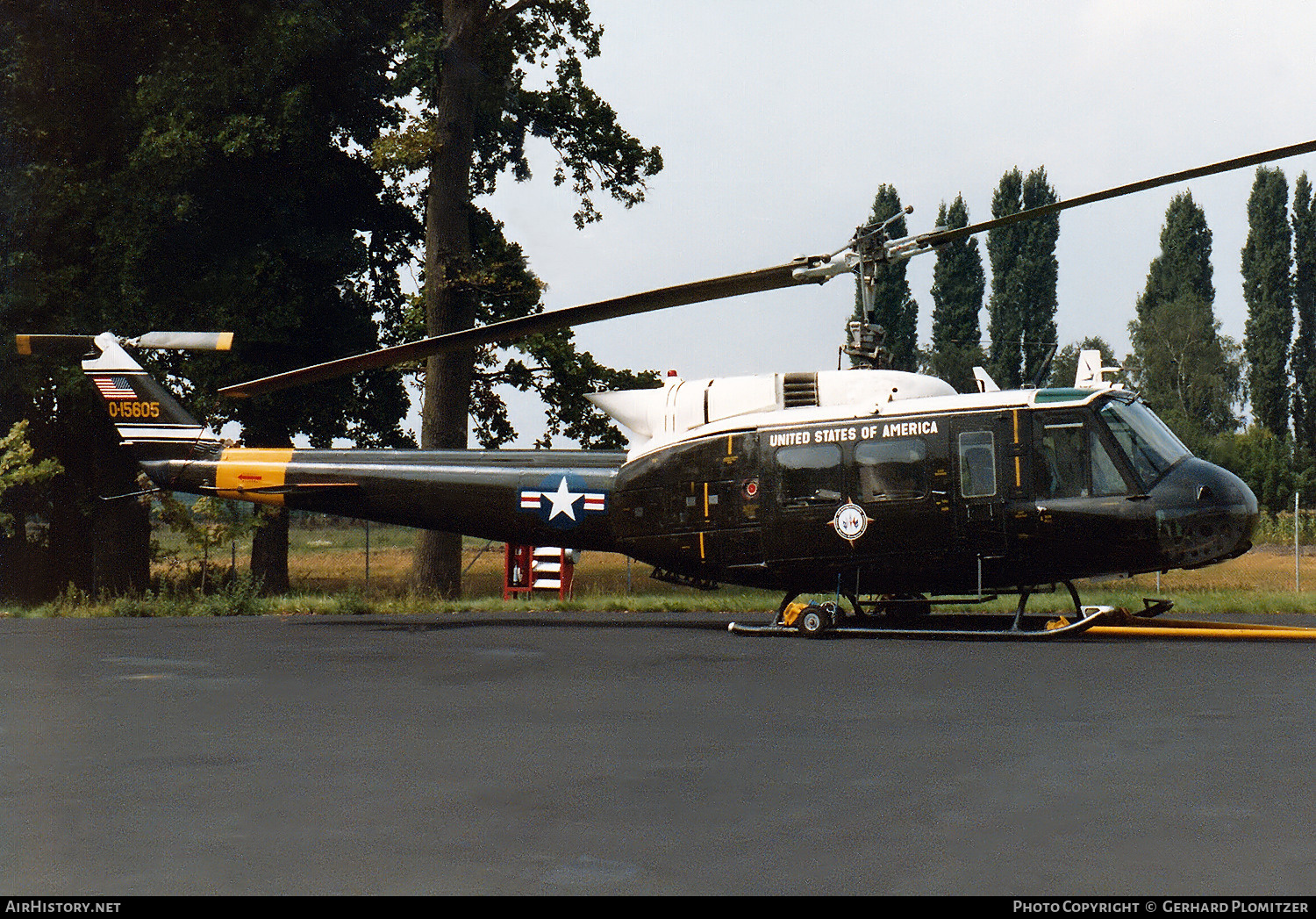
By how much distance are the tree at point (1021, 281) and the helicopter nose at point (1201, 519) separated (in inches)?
1912

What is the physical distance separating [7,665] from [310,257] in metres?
15.6

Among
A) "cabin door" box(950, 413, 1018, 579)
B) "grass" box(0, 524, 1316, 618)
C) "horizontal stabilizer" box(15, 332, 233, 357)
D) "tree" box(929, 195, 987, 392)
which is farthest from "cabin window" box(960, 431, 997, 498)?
"tree" box(929, 195, 987, 392)

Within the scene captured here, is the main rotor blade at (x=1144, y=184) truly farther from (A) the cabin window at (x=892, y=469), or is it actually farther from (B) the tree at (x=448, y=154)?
(B) the tree at (x=448, y=154)

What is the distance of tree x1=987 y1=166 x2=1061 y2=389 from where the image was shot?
60.7 meters

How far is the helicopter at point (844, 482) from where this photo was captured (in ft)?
42.5

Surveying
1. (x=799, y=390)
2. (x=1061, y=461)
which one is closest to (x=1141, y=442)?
(x=1061, y=461)

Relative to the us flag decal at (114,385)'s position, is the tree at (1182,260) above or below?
above

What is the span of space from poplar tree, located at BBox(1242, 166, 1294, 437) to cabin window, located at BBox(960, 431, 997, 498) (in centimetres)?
5229

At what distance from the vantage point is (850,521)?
46.1ft

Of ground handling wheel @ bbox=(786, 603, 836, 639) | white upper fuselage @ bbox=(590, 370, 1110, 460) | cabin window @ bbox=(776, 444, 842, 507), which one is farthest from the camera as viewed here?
ground handling wheel @ bbox=(786, 603, 836, 639)

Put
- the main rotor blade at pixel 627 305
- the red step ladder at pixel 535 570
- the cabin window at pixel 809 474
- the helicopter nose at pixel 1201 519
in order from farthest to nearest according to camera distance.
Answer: the red step ladder at pixel 535 570, the cabin window at pixel 809 474, the helicopter nose at pixel 1201 519, the main rotor blade at pixel 627 305

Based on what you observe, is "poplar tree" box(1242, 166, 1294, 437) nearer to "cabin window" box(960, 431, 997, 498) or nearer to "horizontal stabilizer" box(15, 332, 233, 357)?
"cabin window" box(960, 431, 997, 498)

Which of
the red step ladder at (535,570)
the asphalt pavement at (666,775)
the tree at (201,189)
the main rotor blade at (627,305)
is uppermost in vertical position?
the tree at (201,189)

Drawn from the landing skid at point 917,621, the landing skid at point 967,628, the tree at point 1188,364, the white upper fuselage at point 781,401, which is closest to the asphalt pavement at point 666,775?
the landing skid at point 967,628
